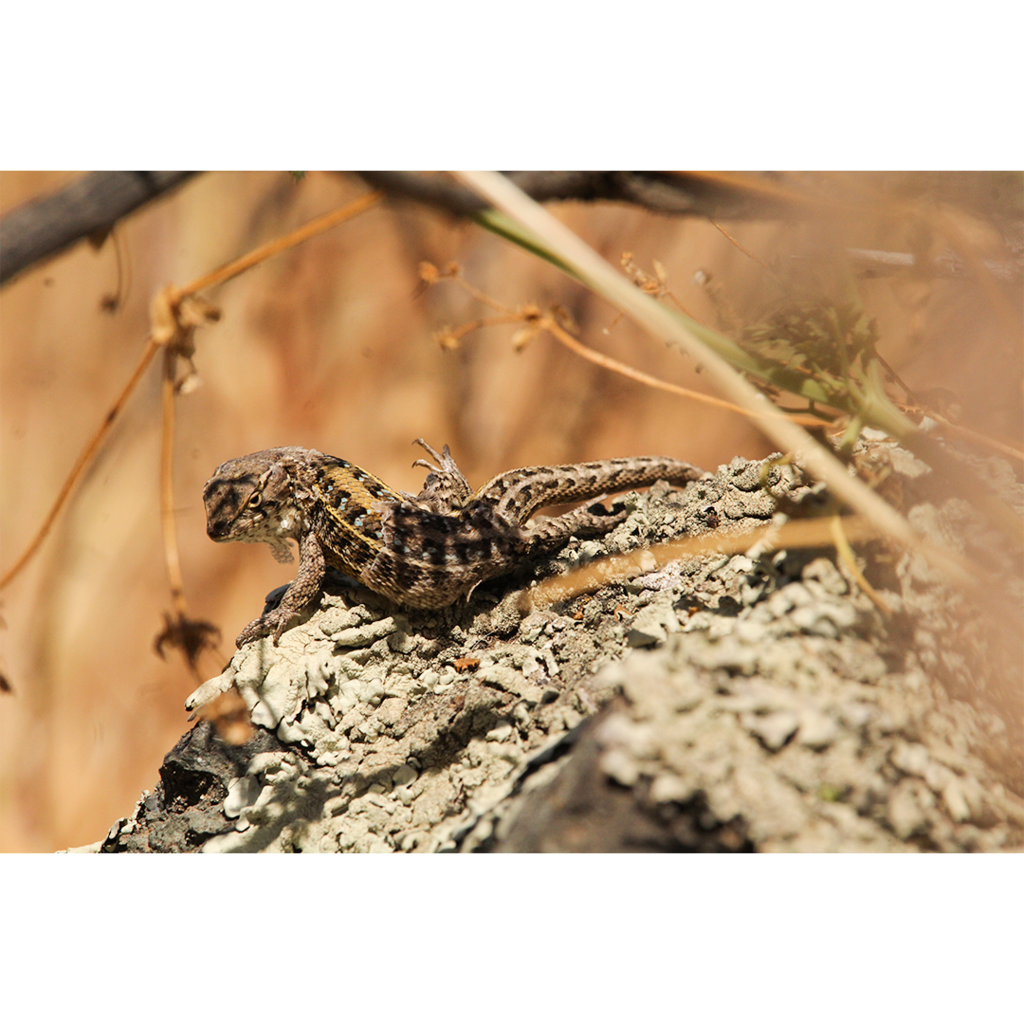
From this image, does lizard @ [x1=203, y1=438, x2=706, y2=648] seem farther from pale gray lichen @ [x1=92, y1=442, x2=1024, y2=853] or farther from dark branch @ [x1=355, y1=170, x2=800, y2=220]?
dark branch @ [x1=355, y1=170, x2=800, y2=220]

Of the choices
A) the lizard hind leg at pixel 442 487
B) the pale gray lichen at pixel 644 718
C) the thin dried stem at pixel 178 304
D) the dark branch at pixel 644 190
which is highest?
the lizard hind leg at pixel 442 487

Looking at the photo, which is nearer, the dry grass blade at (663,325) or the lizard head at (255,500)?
the dry grass blade at (663,325)

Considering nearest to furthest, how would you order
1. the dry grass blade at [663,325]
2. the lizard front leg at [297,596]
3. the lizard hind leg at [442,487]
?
the dry grass blade at [663,325], the lizard front leg at [297,596], the lizard hind leg at [442,487]

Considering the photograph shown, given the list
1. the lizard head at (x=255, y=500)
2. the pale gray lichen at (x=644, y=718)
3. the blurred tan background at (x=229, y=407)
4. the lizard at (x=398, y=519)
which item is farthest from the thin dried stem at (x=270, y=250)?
the blurred tan background at (x=229, y=407)

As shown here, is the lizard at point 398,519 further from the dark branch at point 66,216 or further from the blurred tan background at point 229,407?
the dark branch at point 66,216

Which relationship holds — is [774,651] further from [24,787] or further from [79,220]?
[24,787]

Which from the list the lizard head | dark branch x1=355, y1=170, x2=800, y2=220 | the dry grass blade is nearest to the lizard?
the lizard head

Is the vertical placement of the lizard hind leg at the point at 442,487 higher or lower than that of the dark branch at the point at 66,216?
higher

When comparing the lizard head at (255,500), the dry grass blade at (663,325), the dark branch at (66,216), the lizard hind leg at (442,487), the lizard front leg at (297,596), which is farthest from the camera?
the lizard hind leg at (442,487)
